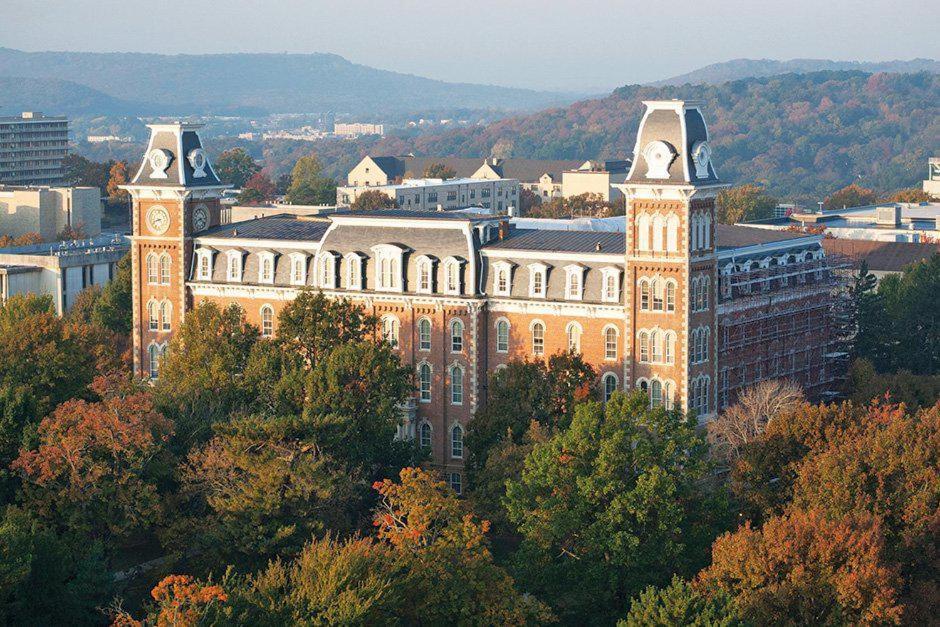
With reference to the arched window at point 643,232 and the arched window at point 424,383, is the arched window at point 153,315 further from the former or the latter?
the arched window at point 643,232

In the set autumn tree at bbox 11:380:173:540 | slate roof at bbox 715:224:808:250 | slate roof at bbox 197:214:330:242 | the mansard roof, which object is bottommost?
autumn tree at bbox 11:380:173:540

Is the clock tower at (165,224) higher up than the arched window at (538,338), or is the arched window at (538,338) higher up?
the clock tower at (165,224)

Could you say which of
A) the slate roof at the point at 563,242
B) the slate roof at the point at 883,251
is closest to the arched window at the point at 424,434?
the slate roof at the point at 563,242

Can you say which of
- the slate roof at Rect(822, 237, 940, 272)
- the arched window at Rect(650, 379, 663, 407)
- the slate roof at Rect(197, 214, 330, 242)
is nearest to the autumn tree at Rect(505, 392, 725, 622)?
the arched window at Rect(650, 379, 663, 407)

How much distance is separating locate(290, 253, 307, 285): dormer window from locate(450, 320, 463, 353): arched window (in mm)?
10855

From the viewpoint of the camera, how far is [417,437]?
116 m

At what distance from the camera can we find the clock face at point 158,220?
4870 inches

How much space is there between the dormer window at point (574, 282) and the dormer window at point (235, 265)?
22613 mm

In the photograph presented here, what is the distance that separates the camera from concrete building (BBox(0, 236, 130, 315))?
528 feet

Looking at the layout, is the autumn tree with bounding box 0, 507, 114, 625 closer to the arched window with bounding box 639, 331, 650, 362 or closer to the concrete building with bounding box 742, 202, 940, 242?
the arched window with bounding box 639, 331, 650, 362

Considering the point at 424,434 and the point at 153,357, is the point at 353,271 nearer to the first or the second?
the point at 424,434

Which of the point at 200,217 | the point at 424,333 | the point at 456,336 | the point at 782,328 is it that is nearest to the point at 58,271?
the point at 200,217

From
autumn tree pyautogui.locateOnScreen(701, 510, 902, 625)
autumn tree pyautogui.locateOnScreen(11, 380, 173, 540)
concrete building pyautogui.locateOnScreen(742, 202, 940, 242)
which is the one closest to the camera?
autumn tree pyautogui.locateOnScreen(701, 510, 902, 625)

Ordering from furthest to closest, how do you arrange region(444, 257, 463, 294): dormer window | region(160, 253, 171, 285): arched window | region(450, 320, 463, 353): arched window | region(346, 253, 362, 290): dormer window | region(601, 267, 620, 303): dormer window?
region(160, 253, 171, 285): arched window < region(346, 253, 362, 290): dormer window < region(450, 320, 463, 353): arched window < region(444, 257, 463, 294): dormer window < region(601, 267, 620, 303): dormer window
